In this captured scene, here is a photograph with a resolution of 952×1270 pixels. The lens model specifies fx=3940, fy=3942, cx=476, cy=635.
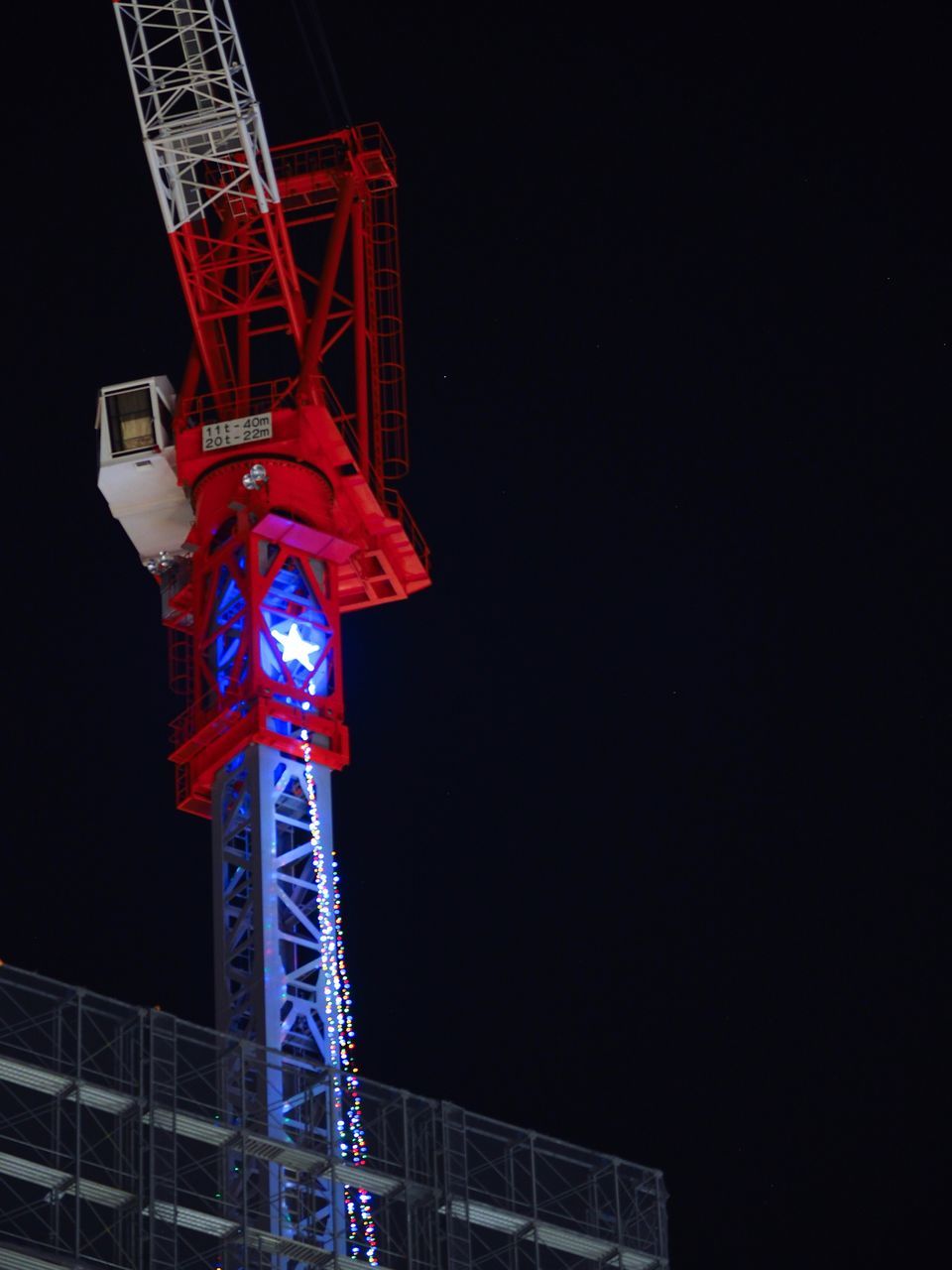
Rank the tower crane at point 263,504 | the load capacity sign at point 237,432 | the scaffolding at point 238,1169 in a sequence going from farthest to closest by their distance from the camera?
1. the load capacity sign at point 237,432
2. the tower crane at point 263,504
3. the scaffolding at point 238,1169

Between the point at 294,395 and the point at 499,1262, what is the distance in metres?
19.8

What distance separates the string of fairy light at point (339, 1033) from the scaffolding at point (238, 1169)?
199mm

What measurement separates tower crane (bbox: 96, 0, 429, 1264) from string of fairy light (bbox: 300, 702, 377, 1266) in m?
0.07

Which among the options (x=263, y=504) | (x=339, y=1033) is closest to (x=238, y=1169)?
(x=339, y=1033)

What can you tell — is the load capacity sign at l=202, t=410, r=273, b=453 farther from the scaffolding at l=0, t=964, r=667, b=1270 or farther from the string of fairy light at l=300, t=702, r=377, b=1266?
the scaffolding at l=0, t=964, r=667, b=1270

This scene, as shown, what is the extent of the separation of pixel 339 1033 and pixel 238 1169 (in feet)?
17.8

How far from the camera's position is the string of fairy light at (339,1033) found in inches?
2886

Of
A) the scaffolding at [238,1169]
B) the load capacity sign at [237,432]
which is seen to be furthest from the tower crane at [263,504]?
the scaffolding at [238,1169]

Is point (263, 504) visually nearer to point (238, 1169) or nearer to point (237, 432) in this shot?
point (237, 432)

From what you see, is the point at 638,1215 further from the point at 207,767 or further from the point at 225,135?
the point at 225,135

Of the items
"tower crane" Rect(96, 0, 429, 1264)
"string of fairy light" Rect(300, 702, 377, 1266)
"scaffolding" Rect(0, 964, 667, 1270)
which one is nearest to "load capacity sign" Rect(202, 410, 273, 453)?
"tower crane" Rect(96, 0, 429, 1264)

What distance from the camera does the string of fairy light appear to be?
241ft

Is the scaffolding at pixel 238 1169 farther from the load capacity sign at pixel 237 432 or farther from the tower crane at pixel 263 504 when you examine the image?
the load capacity sign at pixel 237 432

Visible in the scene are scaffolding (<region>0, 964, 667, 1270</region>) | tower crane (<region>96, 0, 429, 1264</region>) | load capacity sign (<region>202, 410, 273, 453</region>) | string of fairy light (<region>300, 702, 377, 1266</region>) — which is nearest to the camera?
scaffolding (<region>0, 964, 667, 1270</region>)
